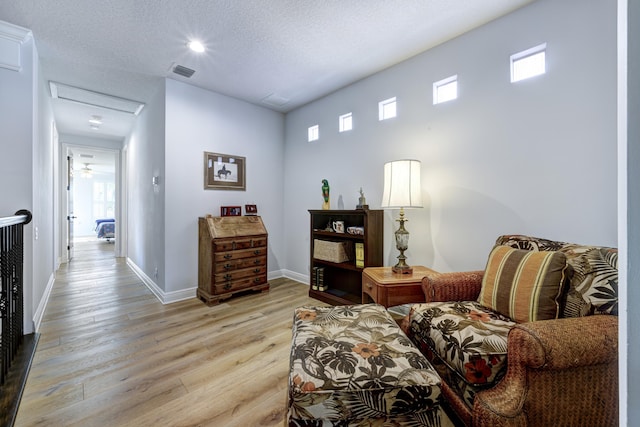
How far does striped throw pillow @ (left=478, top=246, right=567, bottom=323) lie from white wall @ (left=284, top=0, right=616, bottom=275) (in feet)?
1.78

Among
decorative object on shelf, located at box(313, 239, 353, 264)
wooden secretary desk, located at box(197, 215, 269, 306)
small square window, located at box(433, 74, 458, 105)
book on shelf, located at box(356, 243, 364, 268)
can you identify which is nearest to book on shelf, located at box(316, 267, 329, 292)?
decorative object on shelf, located at box(313, 239, 353, 264)

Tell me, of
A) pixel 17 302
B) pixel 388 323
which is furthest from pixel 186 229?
pixel 388 323

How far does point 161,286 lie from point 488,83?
12.8ft

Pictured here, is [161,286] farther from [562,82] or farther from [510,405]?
[562,82]

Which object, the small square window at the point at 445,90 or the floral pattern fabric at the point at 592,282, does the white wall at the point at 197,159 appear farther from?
the floral pattern fabric at the point at 592,282

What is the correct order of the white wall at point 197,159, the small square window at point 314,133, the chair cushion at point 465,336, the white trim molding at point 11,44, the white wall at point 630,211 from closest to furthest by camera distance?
the white wall at point 630,211 < the chair cushion at point 465,336 < the white trim molding at point 11,44 < the white wall at point 197,159 < the small square window at point 314,133

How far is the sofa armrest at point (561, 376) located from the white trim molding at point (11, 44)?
378cm

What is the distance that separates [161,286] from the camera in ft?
10.2

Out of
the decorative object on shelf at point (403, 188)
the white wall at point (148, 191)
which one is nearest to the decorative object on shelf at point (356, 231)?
the decorative object on shelf at point (403, 188)

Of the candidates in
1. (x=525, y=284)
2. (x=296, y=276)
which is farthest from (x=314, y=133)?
(x=525, y=284)

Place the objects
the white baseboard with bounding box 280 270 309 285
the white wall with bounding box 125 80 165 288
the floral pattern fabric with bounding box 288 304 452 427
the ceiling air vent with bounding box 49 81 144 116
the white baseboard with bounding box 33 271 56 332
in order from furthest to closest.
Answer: the white baseboard with bounding box 280 270 309 285, the ceiling air vent with bounding box 49 81 144 116, the white wall with bounding box 125 80 165 288, the white baseboard with bounding box 33 271 56 332, the floral pattern fabric with bounding box 288 304 452 427

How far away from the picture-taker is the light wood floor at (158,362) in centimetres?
141

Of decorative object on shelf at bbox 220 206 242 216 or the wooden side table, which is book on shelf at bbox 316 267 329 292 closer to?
the wooden side table

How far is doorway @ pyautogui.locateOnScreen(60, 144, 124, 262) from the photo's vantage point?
17.0ft
